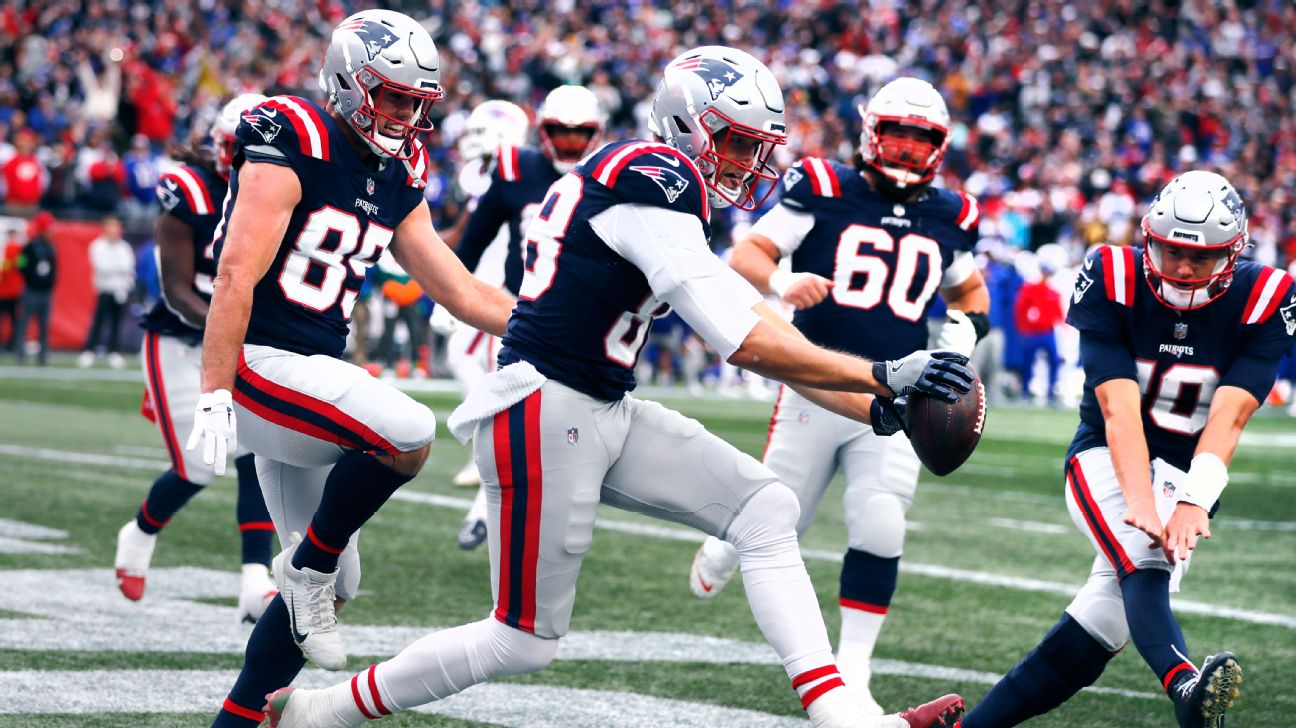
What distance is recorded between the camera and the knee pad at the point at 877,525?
17.1ft

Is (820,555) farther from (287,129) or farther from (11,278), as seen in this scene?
(11,278)

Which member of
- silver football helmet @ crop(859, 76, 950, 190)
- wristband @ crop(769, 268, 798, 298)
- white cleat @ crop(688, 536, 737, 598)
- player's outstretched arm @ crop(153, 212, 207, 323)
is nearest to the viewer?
wristband @ crop(769, 268, 798, 298)

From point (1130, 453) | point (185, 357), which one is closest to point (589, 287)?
point (1130, 453)

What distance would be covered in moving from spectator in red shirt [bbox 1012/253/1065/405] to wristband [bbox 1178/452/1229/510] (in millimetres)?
16406

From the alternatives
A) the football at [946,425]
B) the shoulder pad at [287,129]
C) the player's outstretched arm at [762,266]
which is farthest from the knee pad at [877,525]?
the shoulder pad at [287,129]

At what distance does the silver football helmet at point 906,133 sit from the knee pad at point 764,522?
2.04 meters

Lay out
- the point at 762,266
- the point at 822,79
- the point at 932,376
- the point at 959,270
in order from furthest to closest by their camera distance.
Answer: the point at 822,79 → the point at 959,270 → the point at 762,266 → the point at 932,376

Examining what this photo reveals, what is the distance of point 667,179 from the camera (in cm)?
355

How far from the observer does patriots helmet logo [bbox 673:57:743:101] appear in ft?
12.5

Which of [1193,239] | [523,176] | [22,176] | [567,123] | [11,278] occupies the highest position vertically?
[1193,239]

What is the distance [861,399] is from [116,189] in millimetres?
17831

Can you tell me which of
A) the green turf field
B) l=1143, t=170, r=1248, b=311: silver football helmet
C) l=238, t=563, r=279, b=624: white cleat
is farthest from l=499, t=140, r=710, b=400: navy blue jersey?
l=238, t=563, r=279, b=624: white cleat

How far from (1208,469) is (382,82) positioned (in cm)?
222

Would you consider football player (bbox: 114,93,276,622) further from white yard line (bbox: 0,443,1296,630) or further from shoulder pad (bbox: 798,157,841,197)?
white yard line (bbox: 0,443,1296,630)
